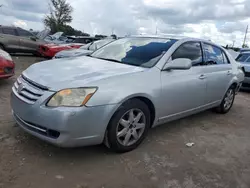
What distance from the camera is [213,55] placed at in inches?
198

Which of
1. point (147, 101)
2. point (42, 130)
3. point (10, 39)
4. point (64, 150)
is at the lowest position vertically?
point (64, 150)

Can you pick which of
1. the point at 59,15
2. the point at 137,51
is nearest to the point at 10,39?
the point at 137,51

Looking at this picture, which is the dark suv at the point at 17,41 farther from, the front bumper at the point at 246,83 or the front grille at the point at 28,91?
the front grille at the point at 28,91

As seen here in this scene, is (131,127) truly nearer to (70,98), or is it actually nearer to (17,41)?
(70,98)

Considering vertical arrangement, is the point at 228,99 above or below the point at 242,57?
below

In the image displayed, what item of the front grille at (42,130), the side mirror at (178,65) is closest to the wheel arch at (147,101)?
the side mirror at (178,65)

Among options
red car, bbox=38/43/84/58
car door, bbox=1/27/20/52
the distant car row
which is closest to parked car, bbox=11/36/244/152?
red car, bbox=38/43/84/58

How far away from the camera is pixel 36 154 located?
3197mm

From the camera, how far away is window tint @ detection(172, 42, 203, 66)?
161 inches

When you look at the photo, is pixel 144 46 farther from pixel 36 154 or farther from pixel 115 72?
pixel 36 154

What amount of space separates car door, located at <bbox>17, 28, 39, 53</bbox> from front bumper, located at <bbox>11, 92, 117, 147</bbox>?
11.7 metres

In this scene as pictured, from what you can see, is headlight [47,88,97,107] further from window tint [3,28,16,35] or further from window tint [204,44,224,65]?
window tint [3,28,16,35]

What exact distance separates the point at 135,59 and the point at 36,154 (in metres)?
1.85

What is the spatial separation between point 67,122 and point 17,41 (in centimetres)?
1208
